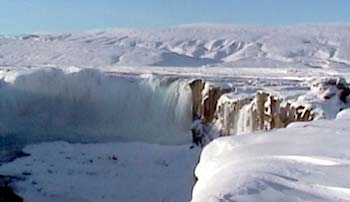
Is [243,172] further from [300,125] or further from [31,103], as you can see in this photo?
[31,103]

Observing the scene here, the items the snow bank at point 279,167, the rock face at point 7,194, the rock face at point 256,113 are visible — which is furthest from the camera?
the rock face at point 7,194

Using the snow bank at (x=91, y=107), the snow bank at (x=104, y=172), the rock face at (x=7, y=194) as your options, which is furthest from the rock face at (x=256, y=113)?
the rock face at (x=7, y=194)

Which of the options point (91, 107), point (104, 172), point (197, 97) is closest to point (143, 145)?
point (197, 97)

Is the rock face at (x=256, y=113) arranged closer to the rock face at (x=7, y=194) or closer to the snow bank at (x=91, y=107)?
the snow bank at (x=91, y=107)

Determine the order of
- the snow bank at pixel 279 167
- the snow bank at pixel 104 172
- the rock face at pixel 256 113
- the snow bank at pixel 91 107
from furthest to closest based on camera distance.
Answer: the snow bank at pixel 91 107 → the snow bank at pixel 104 172 → the rock face at pixel 256 113 → the snow bank at pixel 279 167

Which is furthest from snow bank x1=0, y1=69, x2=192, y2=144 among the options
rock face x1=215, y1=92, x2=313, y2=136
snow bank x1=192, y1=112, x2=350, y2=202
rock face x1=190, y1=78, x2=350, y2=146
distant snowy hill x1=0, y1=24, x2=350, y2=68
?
distant snowy hill x1=0, y1=24, x2=350, y2=68

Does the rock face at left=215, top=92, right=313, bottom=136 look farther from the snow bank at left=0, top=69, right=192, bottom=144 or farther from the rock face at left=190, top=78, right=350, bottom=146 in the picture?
the snow bank at left=0, top=69, right=192, bottom=144

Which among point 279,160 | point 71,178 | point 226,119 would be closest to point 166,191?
point 71,178

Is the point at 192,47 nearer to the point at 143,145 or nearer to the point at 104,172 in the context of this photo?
the point at 143,145
